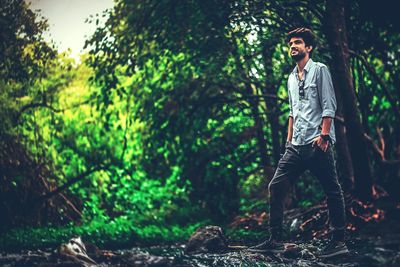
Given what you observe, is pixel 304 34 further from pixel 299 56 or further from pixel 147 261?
pixel 147 261

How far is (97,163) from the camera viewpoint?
12359 millimetres

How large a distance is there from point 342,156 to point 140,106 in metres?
4.42

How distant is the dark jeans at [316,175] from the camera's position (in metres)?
4.73

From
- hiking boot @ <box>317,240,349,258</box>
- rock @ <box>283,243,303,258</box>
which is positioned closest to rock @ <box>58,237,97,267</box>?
rock @ <box>283,243,303,258</box>

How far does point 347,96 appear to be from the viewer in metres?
7.20

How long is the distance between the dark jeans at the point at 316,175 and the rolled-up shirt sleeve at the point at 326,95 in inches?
14.8

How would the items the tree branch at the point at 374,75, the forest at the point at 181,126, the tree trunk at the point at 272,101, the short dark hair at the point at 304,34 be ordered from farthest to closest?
the tree trunk at the point at 272,101 < the tree branch at the point at 374,75 < the forest at the point at 181,126 < the short dark hair at the point at 304,34

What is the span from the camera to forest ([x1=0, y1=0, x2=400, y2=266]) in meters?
7.58

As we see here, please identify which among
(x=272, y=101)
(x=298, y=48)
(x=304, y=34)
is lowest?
(x=298, y=48)

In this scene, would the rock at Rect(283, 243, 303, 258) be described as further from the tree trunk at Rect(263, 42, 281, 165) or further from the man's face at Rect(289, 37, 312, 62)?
the tree trunk at Rect(263, 42, 281, 165)

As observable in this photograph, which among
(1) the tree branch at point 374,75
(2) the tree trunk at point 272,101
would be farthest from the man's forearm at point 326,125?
(2) the tree trunk at point 272,101

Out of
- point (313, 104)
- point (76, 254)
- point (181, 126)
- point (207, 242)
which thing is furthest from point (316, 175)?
point (181, 126)

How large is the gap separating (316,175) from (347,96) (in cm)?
279

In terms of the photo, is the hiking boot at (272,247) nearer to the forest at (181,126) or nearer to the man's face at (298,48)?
the forest at (181,126)
